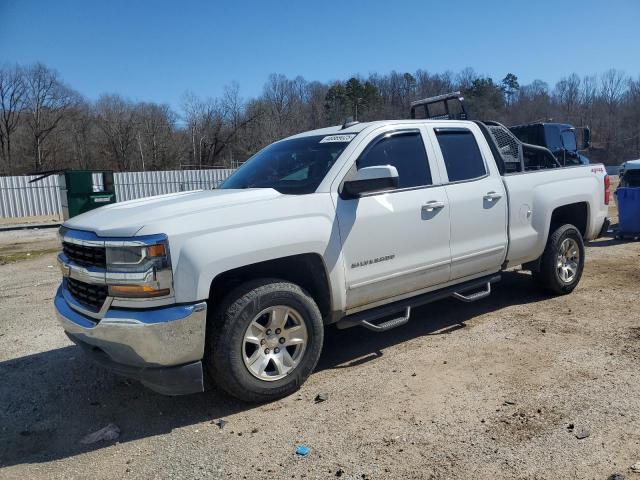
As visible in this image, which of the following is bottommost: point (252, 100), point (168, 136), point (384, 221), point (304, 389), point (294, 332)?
point (304, 389)

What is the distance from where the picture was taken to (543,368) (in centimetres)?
401

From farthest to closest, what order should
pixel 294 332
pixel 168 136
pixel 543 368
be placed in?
pixel 168 136 < pixel 543 368 < pixel 294 332

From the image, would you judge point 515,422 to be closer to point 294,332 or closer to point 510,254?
point 294,332

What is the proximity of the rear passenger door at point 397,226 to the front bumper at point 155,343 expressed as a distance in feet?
4.26

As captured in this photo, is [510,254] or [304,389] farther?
[510,254]

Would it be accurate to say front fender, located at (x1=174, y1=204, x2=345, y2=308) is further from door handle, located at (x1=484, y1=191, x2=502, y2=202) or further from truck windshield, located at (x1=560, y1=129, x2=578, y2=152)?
truck windshield, located at (x1=560, y1=129, x2=578, y2=152)

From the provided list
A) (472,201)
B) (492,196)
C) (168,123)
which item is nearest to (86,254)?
(472,201)

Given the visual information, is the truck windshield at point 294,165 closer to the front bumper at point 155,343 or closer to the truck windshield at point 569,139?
the front bumper at point 155,343

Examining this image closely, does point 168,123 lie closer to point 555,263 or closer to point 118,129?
point 118,129

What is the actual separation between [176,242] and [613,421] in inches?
117

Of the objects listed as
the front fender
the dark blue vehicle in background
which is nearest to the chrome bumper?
the front fender

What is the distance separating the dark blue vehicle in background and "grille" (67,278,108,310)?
1579cm

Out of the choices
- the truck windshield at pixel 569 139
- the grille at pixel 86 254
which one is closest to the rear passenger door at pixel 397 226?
the grille at pixel 86 254

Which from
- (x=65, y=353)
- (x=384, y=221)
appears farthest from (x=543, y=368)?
(x=65, y=353)
